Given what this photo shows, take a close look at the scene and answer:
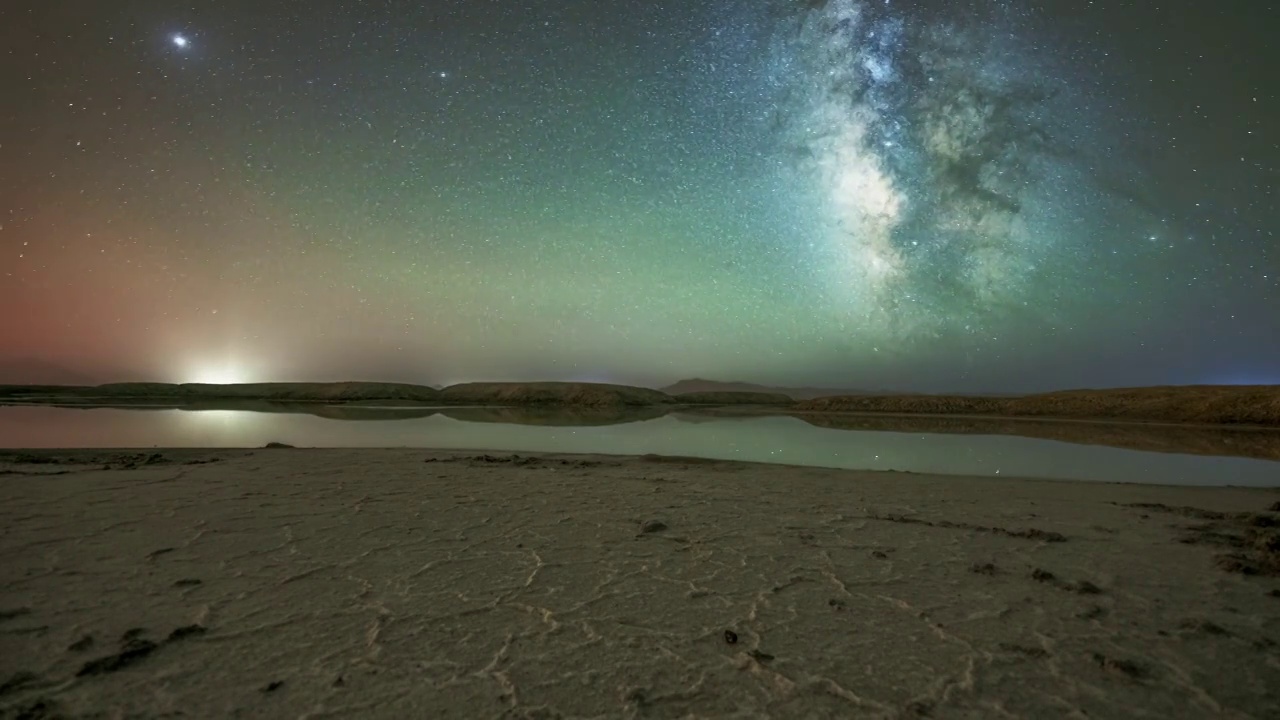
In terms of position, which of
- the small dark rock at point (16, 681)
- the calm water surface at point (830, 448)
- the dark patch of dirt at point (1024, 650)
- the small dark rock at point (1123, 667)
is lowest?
the calm water surface at point (830, 448)

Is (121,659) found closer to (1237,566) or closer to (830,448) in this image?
(1237,566)

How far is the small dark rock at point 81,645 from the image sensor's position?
2.94m

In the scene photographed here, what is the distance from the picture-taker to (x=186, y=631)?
3.19m

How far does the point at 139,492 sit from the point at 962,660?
9.09 meters

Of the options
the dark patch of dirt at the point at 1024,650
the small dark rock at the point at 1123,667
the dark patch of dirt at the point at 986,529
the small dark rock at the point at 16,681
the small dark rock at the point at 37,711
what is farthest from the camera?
the dark patch of dirt at the point at 986,529

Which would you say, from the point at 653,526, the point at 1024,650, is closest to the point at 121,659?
the point at 653,526

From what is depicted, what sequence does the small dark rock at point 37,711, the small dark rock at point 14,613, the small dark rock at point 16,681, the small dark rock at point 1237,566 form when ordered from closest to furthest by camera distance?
the small dark rock at point 37,711 < the small dark rock at point 16,681 < the small dark rock at point 14,613 < the small dark rock at point 1237,566

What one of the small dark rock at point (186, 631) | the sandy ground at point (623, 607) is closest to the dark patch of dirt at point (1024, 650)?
the sandy ground at point (623, 607)

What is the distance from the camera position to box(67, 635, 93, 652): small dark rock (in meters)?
2.94

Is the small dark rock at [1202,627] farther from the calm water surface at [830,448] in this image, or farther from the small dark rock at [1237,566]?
the calm water surface at [830,448]

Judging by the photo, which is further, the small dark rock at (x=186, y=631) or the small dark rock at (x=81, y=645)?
the small dark rock at (x=186, y=631)

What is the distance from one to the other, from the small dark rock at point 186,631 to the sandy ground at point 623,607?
0.10ft

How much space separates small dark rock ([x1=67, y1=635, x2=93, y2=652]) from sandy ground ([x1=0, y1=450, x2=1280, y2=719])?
0.02 metres

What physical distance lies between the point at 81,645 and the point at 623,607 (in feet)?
9.80
